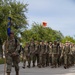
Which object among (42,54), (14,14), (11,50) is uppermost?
(14,14)

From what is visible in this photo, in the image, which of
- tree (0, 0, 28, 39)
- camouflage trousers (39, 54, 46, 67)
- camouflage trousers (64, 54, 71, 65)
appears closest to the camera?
camouflage trousers (64, 54, 71, 65)

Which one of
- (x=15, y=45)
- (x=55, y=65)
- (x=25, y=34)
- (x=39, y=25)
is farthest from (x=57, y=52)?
(x=39, y=25)

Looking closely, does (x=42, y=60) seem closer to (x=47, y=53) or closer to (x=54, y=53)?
(x=47, y=53)

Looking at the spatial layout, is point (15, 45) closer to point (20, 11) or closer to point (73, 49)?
point (73, 49)

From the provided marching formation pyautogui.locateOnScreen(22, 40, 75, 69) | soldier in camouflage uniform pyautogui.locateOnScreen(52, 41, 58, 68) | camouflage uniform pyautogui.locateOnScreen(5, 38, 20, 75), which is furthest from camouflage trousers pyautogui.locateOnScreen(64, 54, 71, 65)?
camouflage uniform pyautogui.locateOnScreen(5, 38, 20, 75)

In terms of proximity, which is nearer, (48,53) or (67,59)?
(67,59)

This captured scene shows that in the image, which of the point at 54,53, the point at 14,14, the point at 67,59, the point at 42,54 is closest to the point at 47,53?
the point at 42,54

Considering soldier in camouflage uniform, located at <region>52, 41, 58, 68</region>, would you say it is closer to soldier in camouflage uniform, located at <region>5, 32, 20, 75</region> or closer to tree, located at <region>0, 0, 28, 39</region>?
soldier in camouflage uniform, located at <region>5, 32, 20, 75</region>

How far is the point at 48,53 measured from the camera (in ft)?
80.9

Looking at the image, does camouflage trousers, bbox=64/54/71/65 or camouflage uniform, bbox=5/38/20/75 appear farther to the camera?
camouflage trousers, bbox=64/54/71/65

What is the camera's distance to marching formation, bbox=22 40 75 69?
77.5 feet

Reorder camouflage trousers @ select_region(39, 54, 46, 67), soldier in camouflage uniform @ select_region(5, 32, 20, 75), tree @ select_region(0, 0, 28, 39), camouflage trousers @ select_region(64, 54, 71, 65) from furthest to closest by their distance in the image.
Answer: tree @ select_region(0, 0, 28, 39)
camouflage trousers @ select_region(39, 54, 46, 67)
camouflage trousers @ select_region(64, 54, 71, 65)
soldier in camouflage uniform @ select_region(5, 32, 20, 75)

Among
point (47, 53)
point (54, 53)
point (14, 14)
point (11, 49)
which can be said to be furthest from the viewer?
point (14, 14)

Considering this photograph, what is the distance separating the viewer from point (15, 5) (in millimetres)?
51375
